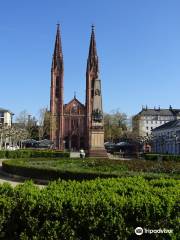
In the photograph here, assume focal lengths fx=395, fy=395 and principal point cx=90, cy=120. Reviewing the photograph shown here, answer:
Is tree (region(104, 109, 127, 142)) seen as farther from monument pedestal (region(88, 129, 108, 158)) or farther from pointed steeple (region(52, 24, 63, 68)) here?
monument pedestal (region(88, 129, 108, 158))

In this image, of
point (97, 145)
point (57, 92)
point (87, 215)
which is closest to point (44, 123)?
point (57, 92)

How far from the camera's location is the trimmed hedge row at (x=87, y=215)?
7.41 metres

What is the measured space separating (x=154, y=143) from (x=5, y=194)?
10606 centimetres

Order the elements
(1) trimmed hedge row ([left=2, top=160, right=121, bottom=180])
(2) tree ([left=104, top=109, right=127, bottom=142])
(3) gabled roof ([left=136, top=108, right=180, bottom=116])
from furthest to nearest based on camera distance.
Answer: (3) gabled roof ([left=136, top=108, right=180, bottom=116]), (2) tree ([left=104, top=109, right=127, bottom=142]), (1) trimmed hedge row ([left=2, top=160, right=121, bottom=180])

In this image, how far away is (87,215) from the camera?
24.5 ft

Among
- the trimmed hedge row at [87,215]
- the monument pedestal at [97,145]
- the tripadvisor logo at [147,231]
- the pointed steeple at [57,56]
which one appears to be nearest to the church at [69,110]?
the pointed steeple at [57,56]

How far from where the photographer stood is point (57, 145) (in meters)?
109

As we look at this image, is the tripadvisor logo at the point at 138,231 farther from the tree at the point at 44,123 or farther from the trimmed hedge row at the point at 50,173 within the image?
the tree at the point at 44,123

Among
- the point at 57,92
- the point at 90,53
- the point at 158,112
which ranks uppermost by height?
the point at 90,53

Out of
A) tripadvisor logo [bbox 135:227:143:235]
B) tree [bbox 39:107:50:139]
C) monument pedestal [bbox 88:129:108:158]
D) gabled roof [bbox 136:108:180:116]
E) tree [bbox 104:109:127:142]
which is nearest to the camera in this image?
tripadvisor logo [bbox 135:227:143:235]

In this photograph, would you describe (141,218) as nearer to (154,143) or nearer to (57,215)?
(57,215)

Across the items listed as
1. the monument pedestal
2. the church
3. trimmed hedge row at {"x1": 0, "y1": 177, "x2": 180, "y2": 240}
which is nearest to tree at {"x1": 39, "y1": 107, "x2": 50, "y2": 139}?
the church

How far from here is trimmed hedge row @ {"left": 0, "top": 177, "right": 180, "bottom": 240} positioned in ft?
24.3

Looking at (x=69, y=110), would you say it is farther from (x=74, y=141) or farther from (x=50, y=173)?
(x=50, y=173)
